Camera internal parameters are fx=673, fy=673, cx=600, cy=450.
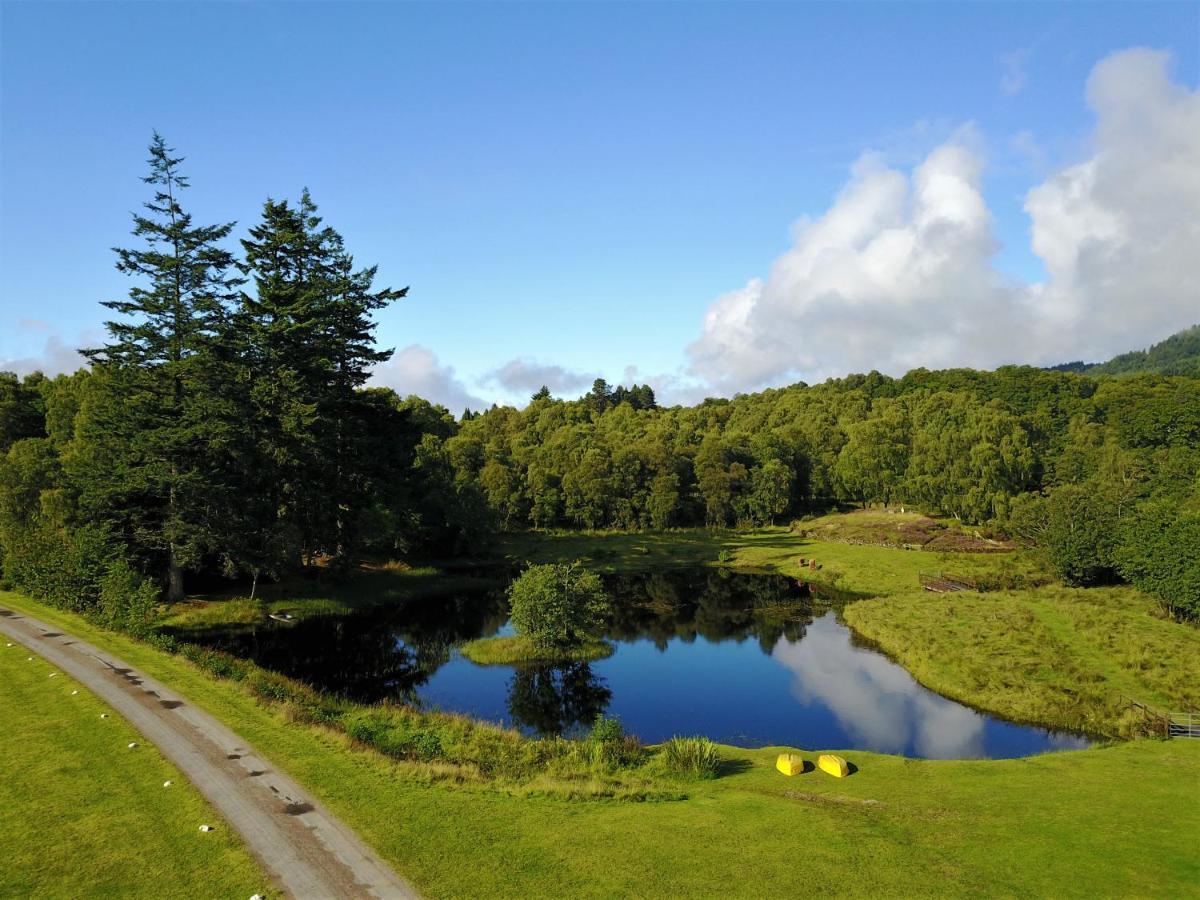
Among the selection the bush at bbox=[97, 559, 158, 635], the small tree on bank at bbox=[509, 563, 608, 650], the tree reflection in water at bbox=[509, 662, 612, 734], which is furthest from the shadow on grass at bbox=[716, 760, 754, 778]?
the bush at bbox=[97, 559, 158, 635]

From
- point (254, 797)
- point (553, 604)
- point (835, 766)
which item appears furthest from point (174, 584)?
point (835, 766)

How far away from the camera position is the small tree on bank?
43719 millimetres

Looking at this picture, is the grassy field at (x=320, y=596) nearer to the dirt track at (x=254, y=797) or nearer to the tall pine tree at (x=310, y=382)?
the tall pine tree at (x=310, y=382)

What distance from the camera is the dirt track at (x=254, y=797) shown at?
623 inches

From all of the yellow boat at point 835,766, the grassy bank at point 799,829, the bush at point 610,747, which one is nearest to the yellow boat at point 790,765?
the grassy bank at point 799,829

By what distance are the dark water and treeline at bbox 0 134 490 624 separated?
341 inches

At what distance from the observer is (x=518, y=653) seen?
4497 cm

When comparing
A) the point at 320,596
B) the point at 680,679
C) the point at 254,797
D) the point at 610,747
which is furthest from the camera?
the point at 320,596

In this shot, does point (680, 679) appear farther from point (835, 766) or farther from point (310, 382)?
point (310, 382)

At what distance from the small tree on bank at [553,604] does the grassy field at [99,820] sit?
2282 centimetres

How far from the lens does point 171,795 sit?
786 inches

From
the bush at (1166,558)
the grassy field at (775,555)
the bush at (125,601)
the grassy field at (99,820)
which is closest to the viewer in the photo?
the grassy field at (99,820)

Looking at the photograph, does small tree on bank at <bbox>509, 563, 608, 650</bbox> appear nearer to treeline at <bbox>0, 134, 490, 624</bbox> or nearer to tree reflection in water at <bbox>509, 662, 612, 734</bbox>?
tree reflection in water at <bbox>509, 662, 612, 734</bbox>

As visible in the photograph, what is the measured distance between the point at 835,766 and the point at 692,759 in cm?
515
